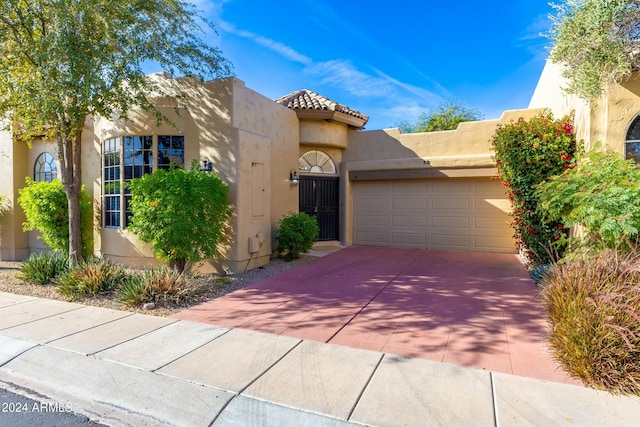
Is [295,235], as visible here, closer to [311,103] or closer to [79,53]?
[311,103]

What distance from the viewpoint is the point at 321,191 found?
1267cm

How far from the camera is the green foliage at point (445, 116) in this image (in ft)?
87.6

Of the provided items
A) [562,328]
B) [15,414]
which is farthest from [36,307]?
[562,328]

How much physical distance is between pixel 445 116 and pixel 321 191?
→ 18.6 metres

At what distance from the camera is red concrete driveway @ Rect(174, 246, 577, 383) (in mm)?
4211

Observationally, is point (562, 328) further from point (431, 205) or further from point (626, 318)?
point (431, 205)

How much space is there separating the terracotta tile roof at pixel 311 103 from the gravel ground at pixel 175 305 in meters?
5.15

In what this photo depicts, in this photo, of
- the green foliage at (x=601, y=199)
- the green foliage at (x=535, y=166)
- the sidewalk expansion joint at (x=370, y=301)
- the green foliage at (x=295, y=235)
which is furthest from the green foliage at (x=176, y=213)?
the green foliage at (x=535, y=166)

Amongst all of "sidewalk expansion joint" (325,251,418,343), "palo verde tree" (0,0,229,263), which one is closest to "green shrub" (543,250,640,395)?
"sidewalk expansion joint" (325,251,418,343)

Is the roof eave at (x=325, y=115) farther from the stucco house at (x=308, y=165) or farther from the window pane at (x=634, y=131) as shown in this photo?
the window pane at (x=634, y=131)

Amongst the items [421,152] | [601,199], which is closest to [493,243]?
[421,152]

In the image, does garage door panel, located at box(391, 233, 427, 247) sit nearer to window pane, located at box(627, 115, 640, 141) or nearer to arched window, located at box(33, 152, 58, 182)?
window pane, located at box(627, 115, 640, 141)

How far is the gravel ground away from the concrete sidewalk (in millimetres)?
1194

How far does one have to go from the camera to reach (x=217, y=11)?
28.4ft
